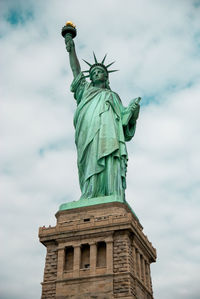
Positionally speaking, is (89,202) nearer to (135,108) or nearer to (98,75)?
(135,108)

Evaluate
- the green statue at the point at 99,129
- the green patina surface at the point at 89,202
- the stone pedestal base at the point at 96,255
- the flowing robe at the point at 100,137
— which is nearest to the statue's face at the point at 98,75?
the green statue at the point at 99,129

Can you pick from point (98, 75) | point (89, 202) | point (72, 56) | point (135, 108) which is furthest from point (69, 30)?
point (89, 202)

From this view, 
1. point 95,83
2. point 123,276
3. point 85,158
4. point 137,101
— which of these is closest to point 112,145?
point 85,158

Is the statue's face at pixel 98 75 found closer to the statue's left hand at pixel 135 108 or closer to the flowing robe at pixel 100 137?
the flowing robe at pixel 100 137

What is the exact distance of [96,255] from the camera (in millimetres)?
22000

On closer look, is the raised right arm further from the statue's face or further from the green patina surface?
the green patina surface

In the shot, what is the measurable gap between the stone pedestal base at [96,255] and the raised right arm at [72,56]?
10673 mm

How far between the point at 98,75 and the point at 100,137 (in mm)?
5553

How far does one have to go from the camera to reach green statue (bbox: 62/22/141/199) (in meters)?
25.2

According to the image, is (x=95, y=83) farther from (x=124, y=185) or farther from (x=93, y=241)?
(x=93, y=241)

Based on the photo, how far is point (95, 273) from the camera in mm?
21406

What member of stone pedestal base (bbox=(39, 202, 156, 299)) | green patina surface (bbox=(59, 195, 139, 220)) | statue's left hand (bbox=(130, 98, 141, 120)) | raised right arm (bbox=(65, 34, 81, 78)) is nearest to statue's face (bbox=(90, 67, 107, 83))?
raised right arm (bbox=(65, 34, 81, 78))

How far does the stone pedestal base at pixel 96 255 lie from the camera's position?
68.9 feet

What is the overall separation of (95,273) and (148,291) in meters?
4.00
